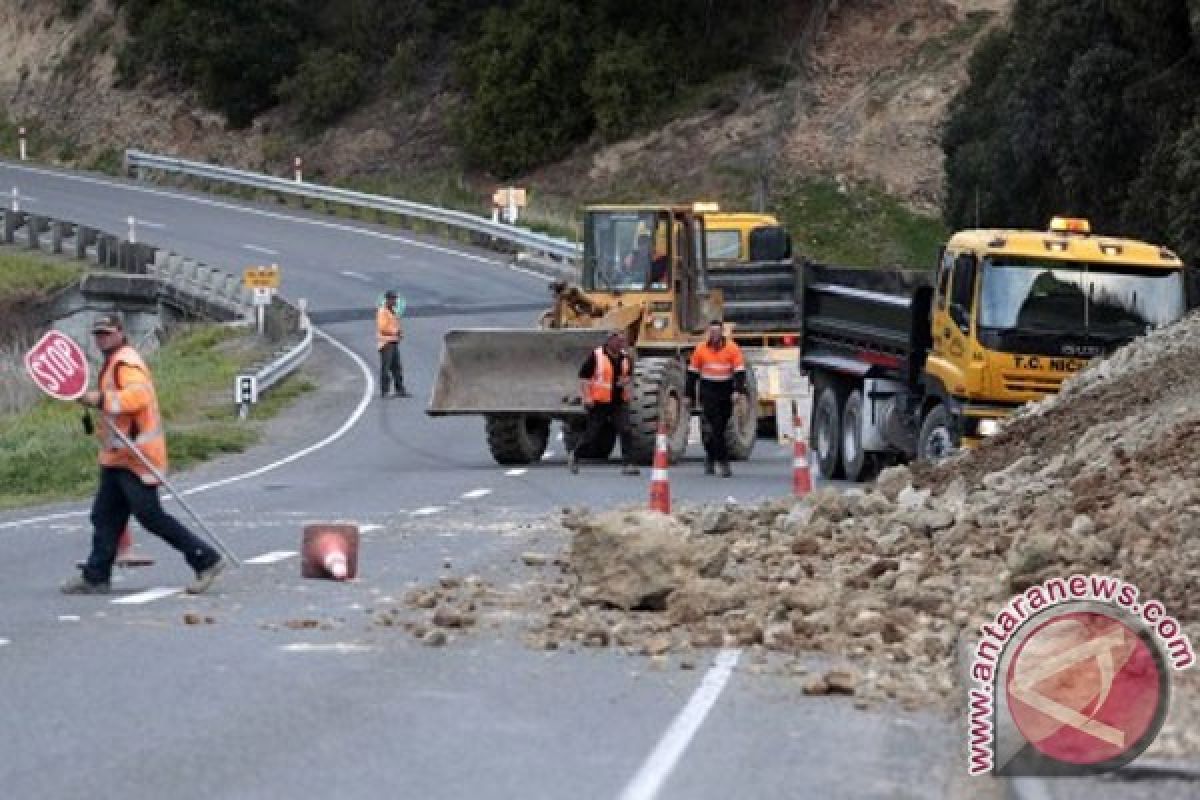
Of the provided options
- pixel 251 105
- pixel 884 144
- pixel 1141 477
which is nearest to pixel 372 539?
pixel 1141 477

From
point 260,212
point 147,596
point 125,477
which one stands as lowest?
point 147,596

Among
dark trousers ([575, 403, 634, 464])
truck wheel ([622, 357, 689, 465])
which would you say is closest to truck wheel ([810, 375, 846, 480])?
truck wheel ([622, 357, 689, 465])

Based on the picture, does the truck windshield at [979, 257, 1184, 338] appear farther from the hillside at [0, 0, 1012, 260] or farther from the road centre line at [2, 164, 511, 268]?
the hillside at [0, 0, 1012, 260]

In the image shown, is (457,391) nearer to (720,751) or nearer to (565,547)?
(565,547)

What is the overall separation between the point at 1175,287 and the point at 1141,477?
10372 millimetres

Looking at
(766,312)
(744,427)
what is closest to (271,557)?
(744,427)

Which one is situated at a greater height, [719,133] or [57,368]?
[719,133]

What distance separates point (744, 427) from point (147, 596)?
16206 mm

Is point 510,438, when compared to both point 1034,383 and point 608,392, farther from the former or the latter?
point 1034,383

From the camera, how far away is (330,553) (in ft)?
59.3

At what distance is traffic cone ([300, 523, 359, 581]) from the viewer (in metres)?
18.1

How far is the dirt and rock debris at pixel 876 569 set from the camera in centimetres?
1418

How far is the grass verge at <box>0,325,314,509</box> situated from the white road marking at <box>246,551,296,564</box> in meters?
7.90

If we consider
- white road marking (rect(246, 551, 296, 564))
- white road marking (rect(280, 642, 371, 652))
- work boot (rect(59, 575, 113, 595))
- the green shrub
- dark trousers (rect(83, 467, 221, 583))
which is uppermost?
the green shrub
